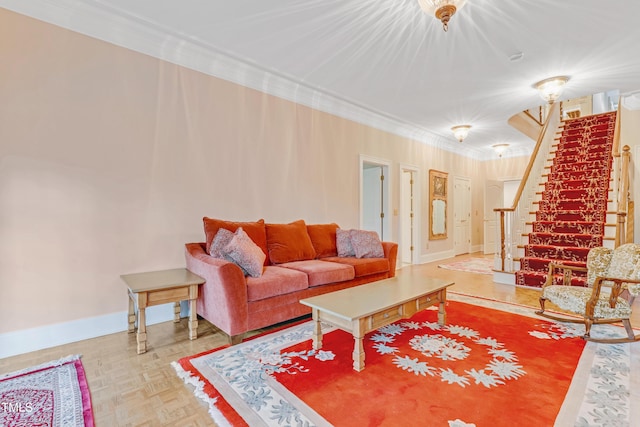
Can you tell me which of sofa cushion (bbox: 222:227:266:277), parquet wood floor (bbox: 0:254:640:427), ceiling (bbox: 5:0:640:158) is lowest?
parquet wood floor (bbox: 0:254:640:427)

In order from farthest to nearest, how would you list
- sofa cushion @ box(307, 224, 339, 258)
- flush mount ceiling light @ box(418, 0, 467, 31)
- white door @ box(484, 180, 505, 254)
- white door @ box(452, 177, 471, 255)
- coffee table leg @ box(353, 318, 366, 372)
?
white door @ box(484, 180, 505, 254), white door @ box(452, 177, 471, 255), sofa cushion @ box(307, 224, 339, 258), flush mount ceiling light @ box(418, 0, 467, 31), coffee table leg @ box(353, 318, 366, 372)

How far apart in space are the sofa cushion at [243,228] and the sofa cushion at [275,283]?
1.47 feet

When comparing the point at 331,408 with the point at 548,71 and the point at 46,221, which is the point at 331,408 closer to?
the point at 46,221

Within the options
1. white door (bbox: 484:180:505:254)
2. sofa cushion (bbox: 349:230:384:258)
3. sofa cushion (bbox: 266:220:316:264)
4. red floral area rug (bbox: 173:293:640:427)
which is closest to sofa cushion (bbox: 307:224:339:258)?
sofa cushion (bbox: 266:220:316:264)

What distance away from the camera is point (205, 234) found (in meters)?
3.21

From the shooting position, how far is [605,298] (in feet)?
8.89

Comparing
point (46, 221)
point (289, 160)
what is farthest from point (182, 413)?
point (289, 160)

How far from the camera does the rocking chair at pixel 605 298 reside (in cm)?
248

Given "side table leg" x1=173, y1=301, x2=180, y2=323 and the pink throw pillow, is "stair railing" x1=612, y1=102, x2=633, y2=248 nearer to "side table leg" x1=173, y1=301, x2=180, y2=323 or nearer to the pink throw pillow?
the pink throw pillow

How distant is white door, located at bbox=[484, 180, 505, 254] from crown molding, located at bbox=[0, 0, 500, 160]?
478 centimetres

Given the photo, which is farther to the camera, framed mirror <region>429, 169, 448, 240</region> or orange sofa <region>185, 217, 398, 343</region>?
framed mirror <region>429, 169, 448, 240</region>

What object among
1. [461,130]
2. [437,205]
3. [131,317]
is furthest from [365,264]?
[437,205]

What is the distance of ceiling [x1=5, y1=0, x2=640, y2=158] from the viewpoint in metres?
2.61

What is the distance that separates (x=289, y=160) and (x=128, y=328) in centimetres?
264
